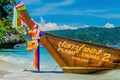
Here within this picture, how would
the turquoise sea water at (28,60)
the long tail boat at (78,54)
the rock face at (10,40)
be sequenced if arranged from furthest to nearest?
the rock face at (10,40), the turquoise sea water at (28,60), the long tail boat at (78,54)

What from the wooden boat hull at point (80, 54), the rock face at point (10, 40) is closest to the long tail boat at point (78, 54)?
the wooden boat hull at point (80, 54)

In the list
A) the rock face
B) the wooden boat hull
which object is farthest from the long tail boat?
the rock face

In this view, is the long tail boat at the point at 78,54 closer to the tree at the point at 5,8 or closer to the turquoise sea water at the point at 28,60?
the turquoise sea water at the point at 28,60

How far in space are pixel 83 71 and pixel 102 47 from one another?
1370 mm

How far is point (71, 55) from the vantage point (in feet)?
49.6

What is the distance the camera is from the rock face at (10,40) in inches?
2345

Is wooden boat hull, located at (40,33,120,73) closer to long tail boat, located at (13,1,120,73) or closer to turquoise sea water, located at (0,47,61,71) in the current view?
long tail boat, located at (13,1,120,73)

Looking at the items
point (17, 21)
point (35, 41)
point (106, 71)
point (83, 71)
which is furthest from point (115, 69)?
point (17, 21)

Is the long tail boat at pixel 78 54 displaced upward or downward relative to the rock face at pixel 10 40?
upward

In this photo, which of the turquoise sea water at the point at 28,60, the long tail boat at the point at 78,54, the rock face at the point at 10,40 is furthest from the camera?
the rock face at the point at 10,40

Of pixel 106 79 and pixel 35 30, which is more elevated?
pixel 35 30

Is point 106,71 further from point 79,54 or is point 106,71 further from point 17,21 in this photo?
point 17,21

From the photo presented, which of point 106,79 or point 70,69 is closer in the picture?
point 106,79

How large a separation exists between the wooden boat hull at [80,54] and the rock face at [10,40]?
4396 centimetres
